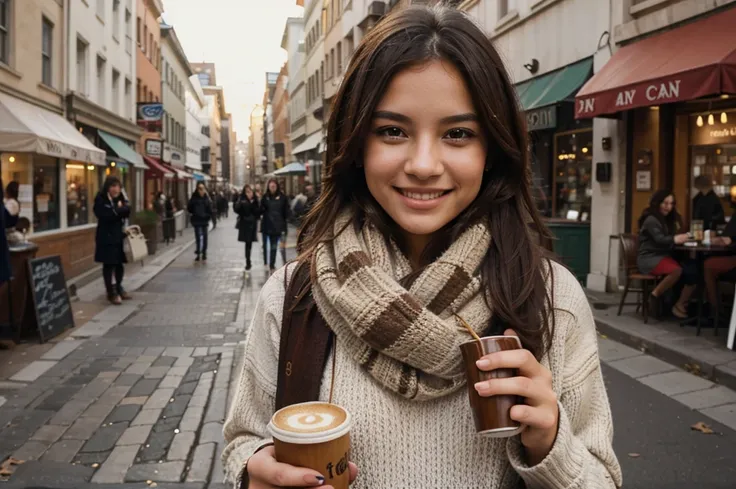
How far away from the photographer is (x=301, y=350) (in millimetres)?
1429

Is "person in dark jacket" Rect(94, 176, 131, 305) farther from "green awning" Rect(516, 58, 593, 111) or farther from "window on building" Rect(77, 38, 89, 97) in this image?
"window on building" Rect(77, 38, 89, 97)

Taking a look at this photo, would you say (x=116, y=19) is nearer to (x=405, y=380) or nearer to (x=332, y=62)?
(x=332, y=62)

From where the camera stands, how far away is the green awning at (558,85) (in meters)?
11.9

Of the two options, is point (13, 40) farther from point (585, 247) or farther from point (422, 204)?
point (422, 204)

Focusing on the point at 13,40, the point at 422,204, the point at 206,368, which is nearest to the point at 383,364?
the point at 422,204

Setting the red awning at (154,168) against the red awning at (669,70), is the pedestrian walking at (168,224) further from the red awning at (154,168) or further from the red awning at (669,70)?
the red awning at (669,70)

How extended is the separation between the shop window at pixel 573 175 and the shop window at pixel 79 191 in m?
11.6

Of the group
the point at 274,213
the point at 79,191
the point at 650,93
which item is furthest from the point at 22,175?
the point at 650,93

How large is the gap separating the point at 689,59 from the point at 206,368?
22.9 ft

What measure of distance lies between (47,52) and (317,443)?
54.6ft

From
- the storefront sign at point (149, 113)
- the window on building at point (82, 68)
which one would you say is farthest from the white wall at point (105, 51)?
the storefront sign at point (149, 113)

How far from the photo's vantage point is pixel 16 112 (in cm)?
1214

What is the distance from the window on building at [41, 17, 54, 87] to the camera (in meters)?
15.0

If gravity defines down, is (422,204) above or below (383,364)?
above
